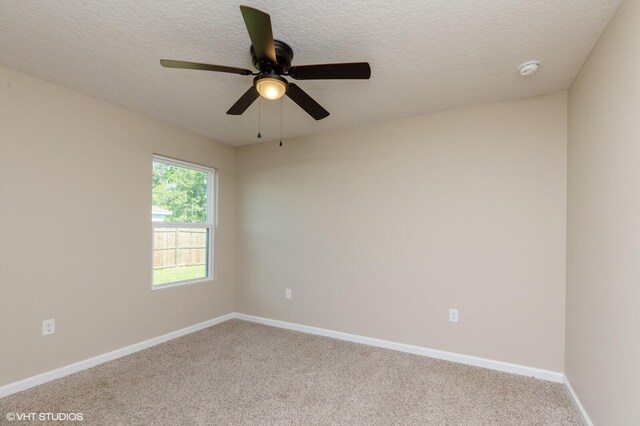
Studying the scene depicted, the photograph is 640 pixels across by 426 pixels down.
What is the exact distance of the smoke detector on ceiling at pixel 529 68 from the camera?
84.4 inches

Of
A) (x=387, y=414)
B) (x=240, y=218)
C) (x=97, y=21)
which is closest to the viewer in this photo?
(x=97, y=21)

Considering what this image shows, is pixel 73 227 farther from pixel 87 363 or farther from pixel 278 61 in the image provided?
pixel 278 61

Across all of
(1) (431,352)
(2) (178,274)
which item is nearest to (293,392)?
(1) (431,352)

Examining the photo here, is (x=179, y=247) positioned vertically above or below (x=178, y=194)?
below

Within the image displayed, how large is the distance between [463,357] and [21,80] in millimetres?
4242

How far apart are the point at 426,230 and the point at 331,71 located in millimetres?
1930

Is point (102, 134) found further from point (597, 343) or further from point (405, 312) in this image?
point (597, 343)

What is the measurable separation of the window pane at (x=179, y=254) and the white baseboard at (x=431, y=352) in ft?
3.37

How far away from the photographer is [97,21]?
1.78 meters

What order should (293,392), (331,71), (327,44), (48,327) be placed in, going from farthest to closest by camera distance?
(48,327)
(293,392)
(327,44)
(331,71)

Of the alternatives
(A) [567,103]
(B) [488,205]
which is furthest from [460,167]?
(A) [567,103]

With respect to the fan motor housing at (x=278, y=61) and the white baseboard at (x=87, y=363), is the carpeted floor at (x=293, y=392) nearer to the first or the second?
the white baseboard at (x=87, y=363)

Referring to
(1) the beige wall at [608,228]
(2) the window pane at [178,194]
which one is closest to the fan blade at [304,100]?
(1) the beige wall at [608,228]

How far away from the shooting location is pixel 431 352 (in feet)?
9.89
